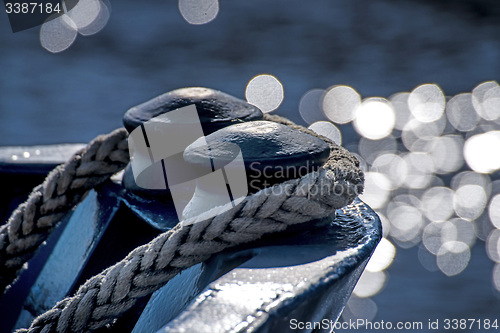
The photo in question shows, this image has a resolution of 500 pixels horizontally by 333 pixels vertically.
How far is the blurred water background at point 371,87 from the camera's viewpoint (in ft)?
13.1

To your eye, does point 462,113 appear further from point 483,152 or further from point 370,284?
point 370,284

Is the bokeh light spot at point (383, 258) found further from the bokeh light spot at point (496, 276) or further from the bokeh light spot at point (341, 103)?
the bokeh light spot at point (341, 103)

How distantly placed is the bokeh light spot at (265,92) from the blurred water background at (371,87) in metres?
0.11

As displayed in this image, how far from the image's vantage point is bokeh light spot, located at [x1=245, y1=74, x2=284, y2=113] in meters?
6.71

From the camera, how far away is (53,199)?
1369 mm

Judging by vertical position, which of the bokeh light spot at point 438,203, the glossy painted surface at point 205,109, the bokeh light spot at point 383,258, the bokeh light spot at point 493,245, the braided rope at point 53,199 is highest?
the glossy painted surface at point 205,109

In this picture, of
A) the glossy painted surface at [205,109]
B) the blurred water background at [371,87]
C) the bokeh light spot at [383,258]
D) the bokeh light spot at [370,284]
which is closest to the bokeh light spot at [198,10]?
the blurred water background at [371,87]

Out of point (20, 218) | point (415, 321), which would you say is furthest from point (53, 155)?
point (415, 321)

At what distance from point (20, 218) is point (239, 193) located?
0.58 m

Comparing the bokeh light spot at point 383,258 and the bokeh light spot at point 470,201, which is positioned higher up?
the bokeh light spot at point 383,258

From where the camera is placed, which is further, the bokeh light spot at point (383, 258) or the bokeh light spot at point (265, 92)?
the bokeh light spot at point (265, 92)

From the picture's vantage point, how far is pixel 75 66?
836 centimetres

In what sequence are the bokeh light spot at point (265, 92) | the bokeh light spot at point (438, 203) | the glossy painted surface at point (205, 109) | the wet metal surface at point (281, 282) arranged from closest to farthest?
the wet metal surface at point (281, 282) < the glossy painted surface at point (205, 109) < the bokeh light spot at point (438, 203) < the bokeh light spot at point (265, 92)

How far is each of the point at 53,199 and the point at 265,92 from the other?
589 centimetres
